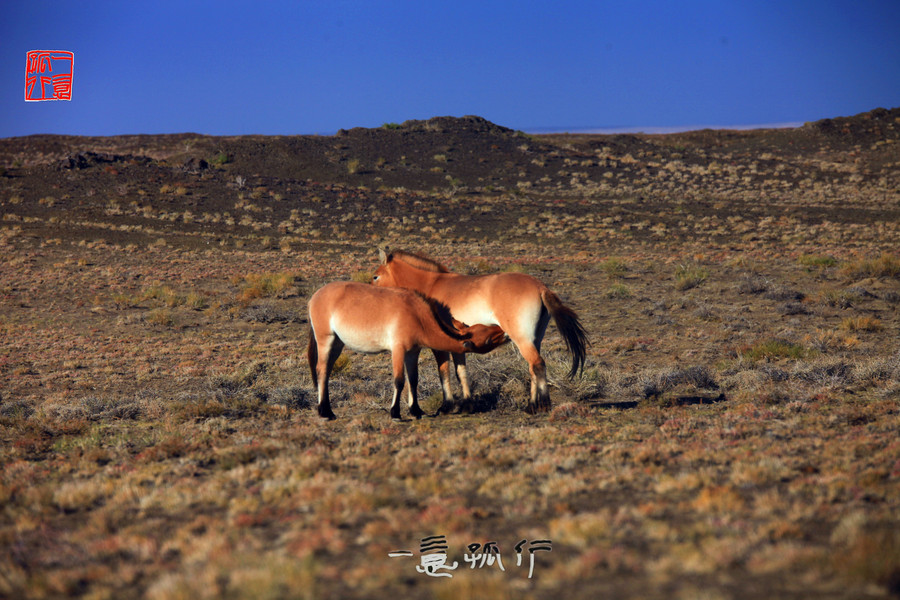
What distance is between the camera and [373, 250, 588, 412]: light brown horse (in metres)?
9.53

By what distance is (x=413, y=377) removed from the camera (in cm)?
945

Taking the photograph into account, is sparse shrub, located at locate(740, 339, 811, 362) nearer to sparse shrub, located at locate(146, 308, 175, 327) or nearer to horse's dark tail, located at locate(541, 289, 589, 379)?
horse's dark tail, located at locate(541, 289, 589, 379)

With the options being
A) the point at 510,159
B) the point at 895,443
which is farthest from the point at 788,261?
the point at 510,159

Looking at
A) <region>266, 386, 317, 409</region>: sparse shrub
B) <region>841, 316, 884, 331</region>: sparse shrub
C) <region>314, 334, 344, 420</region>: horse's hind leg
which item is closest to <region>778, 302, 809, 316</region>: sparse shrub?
<region>841, 316, 884, 331</region>: sparse shrub

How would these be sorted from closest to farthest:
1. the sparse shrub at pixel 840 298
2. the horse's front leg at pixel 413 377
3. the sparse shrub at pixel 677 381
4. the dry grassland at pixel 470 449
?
the dry grassland at pixel 470 449
the horse's front leg at pixel 413 377
the sparse shrub at pixel 677 381
the sparse shrub at pixel 840 298

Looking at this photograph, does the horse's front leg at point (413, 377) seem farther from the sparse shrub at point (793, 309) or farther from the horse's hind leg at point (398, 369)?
the sparse shrub at point (793, 309)

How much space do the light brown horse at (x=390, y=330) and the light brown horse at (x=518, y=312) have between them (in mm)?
309

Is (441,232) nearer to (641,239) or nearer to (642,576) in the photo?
(641,239)

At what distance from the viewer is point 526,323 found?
31.4 ft

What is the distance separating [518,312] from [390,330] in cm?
181

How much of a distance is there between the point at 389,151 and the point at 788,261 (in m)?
47.3

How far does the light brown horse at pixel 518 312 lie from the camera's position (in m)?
9.53

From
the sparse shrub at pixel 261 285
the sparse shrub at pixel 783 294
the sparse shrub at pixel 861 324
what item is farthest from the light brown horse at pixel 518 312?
the sparse shrub at pixel 261 285

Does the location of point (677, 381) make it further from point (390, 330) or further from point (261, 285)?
point (261, 285)
